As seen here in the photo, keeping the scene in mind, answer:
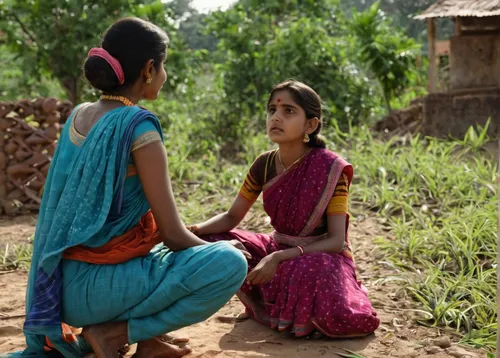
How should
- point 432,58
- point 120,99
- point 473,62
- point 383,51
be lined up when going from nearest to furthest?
point 120,99 < point 473,62 < point 432,58 < point 383,51

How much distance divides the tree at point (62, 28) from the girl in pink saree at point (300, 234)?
4.97 metres

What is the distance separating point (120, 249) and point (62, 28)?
19.6ft

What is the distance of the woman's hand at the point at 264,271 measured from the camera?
9.46ft

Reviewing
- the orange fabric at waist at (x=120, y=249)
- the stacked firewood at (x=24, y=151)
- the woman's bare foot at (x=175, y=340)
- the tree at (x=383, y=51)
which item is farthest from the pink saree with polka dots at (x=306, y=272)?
the tree at (x=383, y=51)

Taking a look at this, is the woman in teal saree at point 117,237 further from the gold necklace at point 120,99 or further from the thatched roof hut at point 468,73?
the thatched roof hut at point 468,73

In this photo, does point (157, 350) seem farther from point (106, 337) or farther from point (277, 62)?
point (277, 62)

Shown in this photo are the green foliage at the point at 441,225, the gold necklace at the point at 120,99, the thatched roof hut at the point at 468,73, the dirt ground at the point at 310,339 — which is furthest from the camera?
the thatched roof hut at the point at 468,73

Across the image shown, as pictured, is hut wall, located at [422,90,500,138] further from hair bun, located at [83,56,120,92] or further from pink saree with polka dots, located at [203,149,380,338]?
hair bun, located at [83,56,120,92]

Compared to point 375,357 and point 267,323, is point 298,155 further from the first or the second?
point 375,357

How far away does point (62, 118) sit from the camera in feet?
20.2

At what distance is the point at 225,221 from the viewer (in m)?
3.16

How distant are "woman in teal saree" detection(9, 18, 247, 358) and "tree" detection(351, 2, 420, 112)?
8.06m

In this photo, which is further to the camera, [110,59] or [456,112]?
[456,112]

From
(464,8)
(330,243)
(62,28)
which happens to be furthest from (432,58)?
(330,243)
